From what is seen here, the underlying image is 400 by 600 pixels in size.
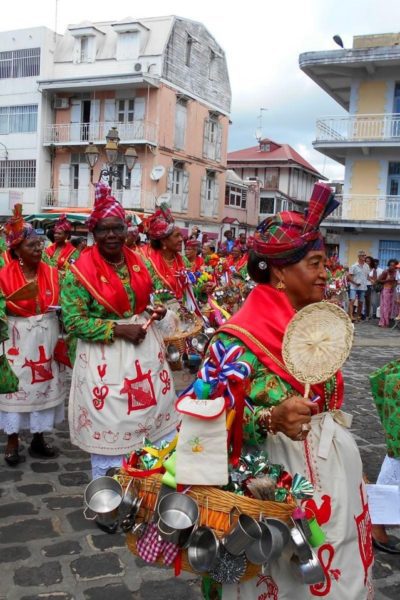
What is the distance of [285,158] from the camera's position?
157 feet

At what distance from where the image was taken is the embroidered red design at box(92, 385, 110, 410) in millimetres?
4129

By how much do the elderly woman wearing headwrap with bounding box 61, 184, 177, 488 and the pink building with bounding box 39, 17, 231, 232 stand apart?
2655 cm

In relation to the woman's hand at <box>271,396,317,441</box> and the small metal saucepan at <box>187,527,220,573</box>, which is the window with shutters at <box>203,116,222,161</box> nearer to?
the woman's hand at <box>271,396,317,441</box>

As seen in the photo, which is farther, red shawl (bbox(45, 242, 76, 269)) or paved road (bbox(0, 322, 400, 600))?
red shawl (bbox(45, 242, 76, 269))

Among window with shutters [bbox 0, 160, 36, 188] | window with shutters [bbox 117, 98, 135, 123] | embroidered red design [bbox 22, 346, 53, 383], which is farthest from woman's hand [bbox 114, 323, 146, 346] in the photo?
window with shutters [bbox 0, 160, 36, 188]

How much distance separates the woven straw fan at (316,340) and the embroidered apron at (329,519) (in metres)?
0.25

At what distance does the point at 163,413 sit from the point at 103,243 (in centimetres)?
123

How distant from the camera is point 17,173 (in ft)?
115

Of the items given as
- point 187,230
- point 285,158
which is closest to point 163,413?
point 187,230

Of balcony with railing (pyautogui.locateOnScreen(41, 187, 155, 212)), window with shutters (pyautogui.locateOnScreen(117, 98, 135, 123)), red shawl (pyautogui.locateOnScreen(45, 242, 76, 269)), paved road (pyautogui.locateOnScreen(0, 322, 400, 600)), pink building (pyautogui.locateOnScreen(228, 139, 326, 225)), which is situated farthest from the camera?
pink building (pyautogui.locateOnScreen(228, 139, 326, 225))

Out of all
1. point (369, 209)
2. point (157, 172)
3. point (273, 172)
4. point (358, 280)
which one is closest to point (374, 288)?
point (358, 280)

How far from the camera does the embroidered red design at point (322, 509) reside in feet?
7.35

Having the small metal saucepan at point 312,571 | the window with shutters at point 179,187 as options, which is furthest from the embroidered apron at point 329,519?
the window with shutters at point 179,187

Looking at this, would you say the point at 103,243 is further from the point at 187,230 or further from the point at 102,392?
the point at 187,230
